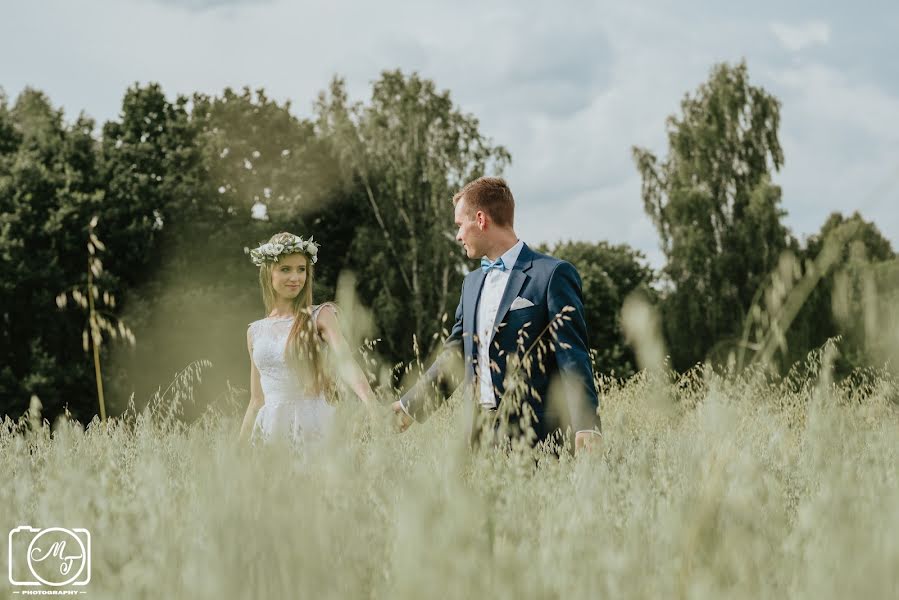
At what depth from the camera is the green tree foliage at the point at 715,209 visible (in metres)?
30.8

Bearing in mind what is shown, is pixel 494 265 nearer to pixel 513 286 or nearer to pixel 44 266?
pixel 513 286

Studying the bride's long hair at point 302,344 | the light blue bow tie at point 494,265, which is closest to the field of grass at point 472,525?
the light blue bow tie at point 494,265

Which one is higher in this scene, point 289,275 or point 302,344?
point 289,275

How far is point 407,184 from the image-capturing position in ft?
98.8

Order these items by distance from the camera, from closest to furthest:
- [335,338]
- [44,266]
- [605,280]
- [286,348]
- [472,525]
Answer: [472,525]
[335,338]
[286,348]
[44,266]
[605,280]

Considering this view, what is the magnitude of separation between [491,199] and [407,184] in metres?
26.2

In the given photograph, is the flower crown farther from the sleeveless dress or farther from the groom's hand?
the groom's hand

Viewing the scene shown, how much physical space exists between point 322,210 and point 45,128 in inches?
374

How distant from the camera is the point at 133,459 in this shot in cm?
350

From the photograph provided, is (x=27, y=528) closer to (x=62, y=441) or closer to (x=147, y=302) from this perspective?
(x=62, y=441)

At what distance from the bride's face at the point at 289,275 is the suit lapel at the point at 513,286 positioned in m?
1.78

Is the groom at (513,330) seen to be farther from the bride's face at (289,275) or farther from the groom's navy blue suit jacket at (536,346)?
the bride's face at (289,275)

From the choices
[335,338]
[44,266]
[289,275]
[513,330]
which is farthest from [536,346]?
[44,266]

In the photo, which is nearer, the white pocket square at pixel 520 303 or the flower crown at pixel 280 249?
the white pocket square at pixel 520 303
